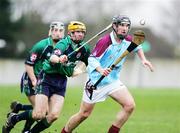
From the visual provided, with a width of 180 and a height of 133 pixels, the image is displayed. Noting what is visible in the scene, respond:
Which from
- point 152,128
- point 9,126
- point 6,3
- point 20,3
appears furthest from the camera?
point 20,3

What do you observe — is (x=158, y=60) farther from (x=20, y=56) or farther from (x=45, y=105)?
(x=45, y=105)

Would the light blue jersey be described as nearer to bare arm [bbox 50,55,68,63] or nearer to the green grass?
bare arm [bbox 50,55,68,63]

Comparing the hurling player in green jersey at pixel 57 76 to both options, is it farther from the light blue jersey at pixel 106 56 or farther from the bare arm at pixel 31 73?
the bare arm at pixel 31 73

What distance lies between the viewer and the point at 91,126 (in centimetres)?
1642

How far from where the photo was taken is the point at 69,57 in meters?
12.3

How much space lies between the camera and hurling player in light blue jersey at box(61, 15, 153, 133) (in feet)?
39.2

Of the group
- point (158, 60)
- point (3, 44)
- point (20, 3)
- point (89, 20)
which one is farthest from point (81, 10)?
point (3, 44)

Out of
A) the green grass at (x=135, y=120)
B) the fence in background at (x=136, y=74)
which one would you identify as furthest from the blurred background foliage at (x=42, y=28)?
the green grass at (x=135, y=120)

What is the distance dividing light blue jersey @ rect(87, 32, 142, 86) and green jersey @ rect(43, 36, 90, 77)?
39cm

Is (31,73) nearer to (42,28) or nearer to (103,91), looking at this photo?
(103,91)

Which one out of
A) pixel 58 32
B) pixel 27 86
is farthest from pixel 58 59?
pixel 27 86

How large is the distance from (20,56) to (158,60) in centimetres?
1373

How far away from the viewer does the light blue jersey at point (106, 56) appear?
1196 cm

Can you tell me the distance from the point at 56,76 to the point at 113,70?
1.13m
